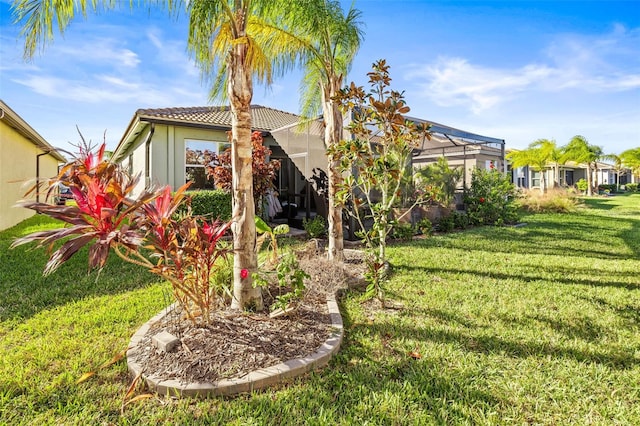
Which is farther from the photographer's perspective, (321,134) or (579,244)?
(321,134)

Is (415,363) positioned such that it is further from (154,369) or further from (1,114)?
(1,114)

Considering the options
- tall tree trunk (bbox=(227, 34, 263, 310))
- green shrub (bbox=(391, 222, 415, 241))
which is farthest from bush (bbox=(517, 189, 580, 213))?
tall tree trunk (bbox=(227, 34, 263, 310))

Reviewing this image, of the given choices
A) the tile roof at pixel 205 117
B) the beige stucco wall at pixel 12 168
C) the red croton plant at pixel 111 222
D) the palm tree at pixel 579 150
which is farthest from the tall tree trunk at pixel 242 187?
the palm tree at pixel 579 150

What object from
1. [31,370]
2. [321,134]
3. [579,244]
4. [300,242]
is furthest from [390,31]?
[31,370]

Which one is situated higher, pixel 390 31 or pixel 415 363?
pixel 390 31

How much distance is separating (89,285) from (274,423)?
→ 4310 millimetres

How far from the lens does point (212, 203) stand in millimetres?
9305

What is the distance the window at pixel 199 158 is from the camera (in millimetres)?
11805

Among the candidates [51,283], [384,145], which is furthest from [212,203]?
[384,145]

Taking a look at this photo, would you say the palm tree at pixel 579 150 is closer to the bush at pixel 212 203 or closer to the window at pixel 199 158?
the window at pixel 199 158

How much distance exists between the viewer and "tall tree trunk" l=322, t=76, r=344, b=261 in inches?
235

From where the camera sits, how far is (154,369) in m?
2.59

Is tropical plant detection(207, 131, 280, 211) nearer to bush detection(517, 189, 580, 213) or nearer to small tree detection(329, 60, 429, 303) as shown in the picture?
small tree detection(329, 60, 429, 303)

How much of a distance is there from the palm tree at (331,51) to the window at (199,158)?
6.56 m
